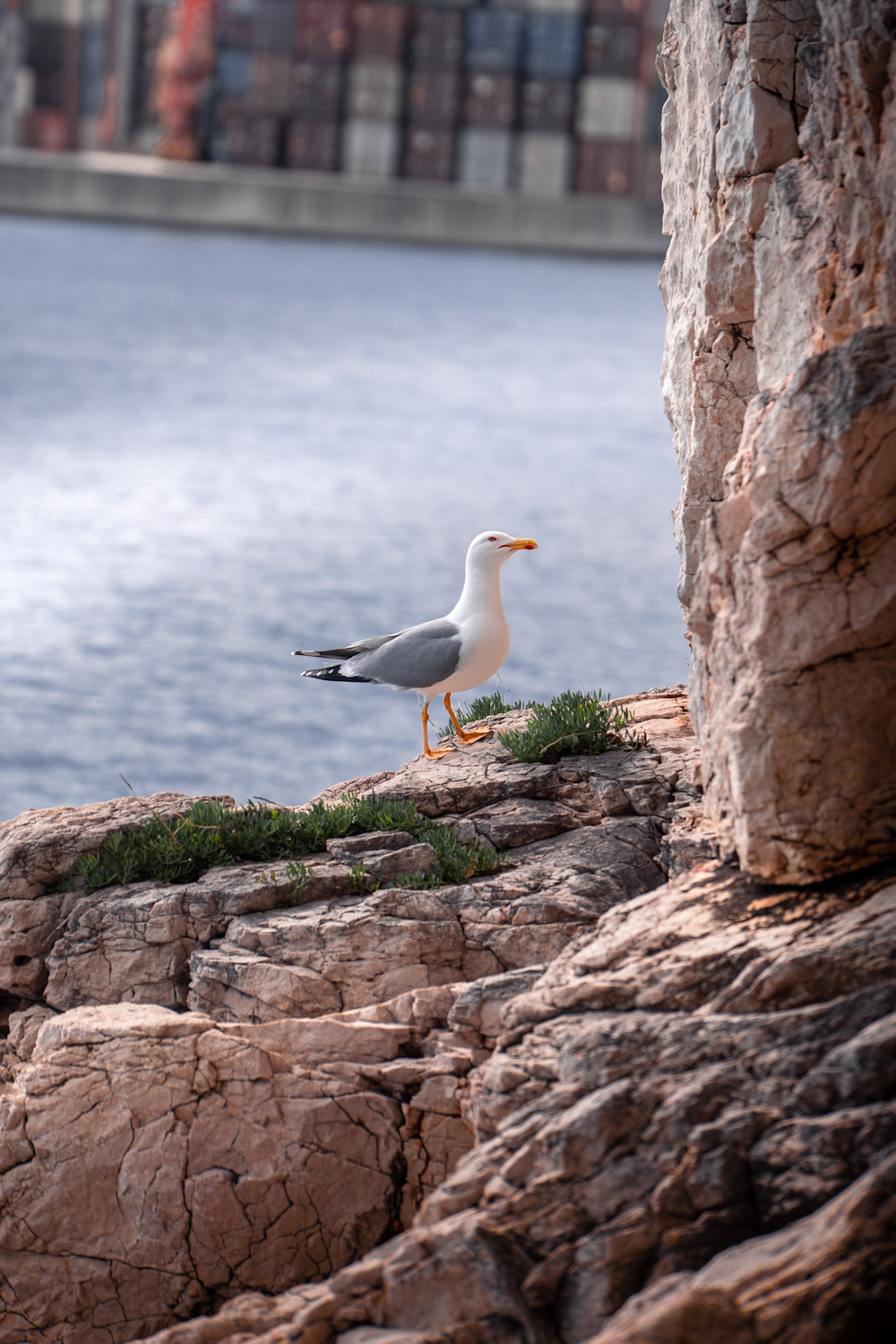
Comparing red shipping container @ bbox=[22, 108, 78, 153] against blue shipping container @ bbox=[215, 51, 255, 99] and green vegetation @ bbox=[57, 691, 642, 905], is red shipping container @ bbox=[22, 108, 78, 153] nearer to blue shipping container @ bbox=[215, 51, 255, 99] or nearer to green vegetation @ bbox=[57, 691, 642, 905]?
blue shipping container @ bbox=[215, 51, 255, 99]

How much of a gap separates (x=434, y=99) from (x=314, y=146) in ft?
22.9

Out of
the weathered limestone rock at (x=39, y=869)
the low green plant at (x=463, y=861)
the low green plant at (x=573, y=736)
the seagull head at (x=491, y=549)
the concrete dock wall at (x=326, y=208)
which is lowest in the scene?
the weathered limestone rock at (x=39, y=869)

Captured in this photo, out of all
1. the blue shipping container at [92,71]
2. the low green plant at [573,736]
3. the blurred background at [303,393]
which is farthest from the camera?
the blue shipping container at [92,71]

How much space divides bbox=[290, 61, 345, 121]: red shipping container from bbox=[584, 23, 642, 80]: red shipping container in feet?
44.4

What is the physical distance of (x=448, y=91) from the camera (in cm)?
7312

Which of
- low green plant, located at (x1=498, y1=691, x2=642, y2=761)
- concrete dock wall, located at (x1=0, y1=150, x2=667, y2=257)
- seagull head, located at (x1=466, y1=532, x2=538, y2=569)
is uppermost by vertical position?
concrete dock wall, located at (x1=0, y1=150, x2=667, y2=257)

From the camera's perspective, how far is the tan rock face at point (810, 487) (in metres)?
5.21

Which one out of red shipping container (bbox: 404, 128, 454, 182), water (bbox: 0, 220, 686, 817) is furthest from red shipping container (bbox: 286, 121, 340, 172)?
water (bbox: 0, 220, 686, 817)

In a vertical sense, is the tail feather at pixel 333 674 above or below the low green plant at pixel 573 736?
above

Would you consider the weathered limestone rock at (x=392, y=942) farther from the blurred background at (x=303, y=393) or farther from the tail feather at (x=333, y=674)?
the blurred background at (x=303, y=393)

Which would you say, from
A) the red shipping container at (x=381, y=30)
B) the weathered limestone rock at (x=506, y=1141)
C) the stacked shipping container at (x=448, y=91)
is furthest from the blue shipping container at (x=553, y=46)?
the weathered limestone rock at (x=506, y=1141)

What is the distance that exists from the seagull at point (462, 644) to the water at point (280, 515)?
5.56m

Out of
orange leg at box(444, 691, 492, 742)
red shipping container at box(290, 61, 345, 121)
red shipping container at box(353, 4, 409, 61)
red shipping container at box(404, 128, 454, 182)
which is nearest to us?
orange leg at box(444, 691, 492, 742)

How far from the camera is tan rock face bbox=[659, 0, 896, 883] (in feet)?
17.1
